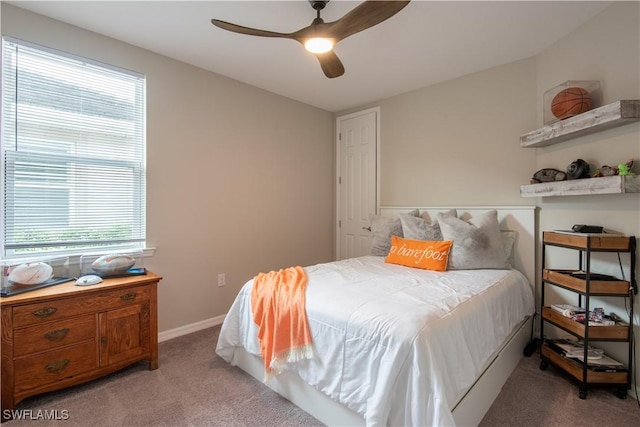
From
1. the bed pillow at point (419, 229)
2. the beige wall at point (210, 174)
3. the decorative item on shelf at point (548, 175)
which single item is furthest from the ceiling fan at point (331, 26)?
the decorative item on shelf at point (548, 175)

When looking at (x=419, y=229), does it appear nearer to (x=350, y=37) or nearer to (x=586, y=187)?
(x=586, y=187)

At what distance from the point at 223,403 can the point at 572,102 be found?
10.0ft

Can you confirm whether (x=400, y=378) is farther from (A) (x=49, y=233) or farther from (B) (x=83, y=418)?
(A) (x=49, y=233)

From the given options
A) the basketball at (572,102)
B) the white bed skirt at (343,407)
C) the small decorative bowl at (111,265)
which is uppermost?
the basketball at (572,102)

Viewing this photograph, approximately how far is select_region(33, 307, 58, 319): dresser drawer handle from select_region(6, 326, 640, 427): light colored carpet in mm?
533

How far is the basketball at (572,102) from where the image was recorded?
2051mm

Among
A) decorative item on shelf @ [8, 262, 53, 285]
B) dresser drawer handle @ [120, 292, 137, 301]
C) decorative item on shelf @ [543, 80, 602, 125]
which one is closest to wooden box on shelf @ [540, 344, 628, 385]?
decorative item on shelf @ [543, 80, 602, 125]

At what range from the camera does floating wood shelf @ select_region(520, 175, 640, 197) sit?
178 centimetres

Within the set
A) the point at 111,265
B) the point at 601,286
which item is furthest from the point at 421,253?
the point at 111,265

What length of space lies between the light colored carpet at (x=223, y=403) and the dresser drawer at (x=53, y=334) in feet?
1.13

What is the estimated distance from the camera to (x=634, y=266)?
1838 millimetres

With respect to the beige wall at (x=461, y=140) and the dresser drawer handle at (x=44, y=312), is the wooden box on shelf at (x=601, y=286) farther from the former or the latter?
the dresser drawer handle at (x=44, y=312)

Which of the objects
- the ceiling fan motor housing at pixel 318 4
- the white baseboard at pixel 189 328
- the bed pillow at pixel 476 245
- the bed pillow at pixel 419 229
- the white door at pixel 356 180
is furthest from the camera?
the white door at pixel 356 180

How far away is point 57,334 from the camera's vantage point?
1760 mm
